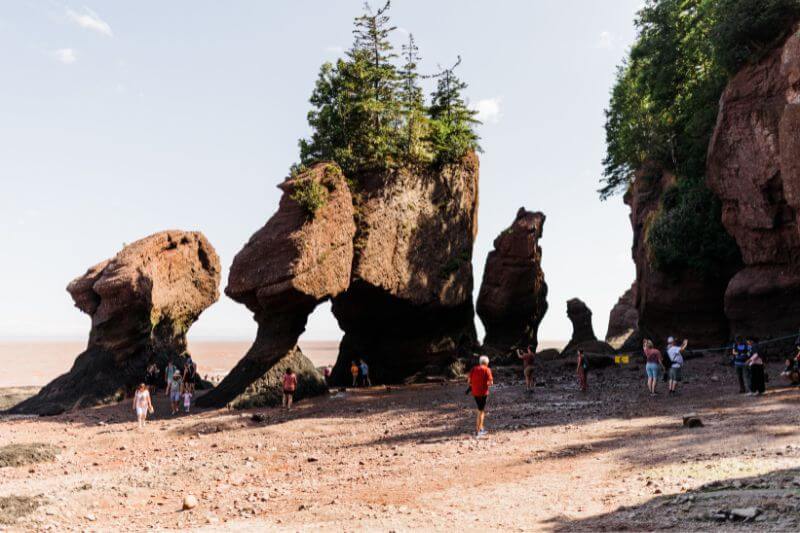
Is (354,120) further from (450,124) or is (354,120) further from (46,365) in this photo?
(46,365)

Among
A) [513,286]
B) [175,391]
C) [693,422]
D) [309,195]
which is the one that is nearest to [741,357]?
[693,422]

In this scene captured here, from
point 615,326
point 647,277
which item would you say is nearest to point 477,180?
point 647,277

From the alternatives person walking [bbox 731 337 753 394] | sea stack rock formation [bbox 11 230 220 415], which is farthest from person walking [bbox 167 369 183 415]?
person walking [bbox 731 337 753 394]

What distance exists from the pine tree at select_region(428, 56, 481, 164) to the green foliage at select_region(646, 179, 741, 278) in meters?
12.1

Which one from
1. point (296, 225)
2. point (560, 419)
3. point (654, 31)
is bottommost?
point (560, 419)

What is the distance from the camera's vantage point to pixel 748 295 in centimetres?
2567

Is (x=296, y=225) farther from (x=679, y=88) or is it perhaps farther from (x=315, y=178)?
(x=679, y=88)

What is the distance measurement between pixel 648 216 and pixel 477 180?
39.9 ft

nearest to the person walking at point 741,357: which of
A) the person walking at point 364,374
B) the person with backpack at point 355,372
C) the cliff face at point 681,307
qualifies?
the cliff face at point 681,307

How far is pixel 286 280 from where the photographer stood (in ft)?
78.4

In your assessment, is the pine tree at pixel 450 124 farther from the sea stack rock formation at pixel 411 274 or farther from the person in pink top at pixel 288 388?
the person in pink top at pixel 288 388

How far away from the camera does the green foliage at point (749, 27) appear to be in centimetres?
2470

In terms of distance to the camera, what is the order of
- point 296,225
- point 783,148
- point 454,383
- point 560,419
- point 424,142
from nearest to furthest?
1. point 560,419
2. point 783,148
3. point 296,225
4. point 454,383
5. point 424,142

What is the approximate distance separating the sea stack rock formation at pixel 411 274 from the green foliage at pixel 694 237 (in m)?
10.8
